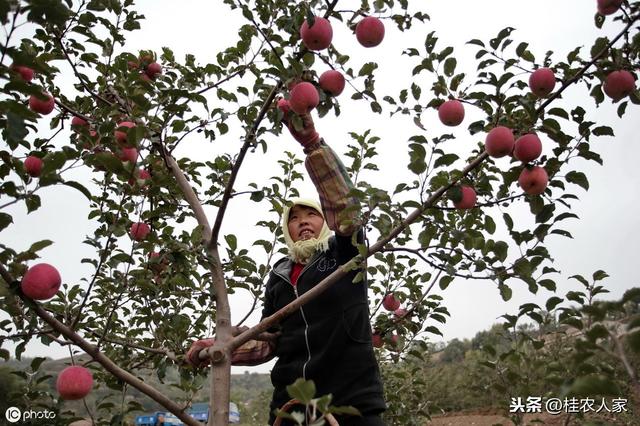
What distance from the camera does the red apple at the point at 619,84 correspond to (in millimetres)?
1651

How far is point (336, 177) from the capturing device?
2078mm

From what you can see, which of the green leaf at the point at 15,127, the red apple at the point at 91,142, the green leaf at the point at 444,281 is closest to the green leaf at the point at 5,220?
the green leaf at the point at 15,127

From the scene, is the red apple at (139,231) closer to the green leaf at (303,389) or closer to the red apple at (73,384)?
the red apple at (73,384)

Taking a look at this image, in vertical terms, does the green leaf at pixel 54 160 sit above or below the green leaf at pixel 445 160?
below

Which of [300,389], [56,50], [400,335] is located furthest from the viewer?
[400,335]

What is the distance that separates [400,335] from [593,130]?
1.62 meters

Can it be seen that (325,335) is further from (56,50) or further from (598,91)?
(56,50)

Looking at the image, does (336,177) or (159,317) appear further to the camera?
(159,317)

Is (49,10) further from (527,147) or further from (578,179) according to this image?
(578,179)

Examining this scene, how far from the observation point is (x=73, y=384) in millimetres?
1896

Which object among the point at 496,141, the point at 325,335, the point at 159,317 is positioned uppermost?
the point at 496,141

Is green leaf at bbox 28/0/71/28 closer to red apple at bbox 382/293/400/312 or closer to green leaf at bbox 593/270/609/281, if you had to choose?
green leaf at bbox 593/270/609/281

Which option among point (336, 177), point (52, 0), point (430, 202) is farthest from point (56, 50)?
point (430, 202)

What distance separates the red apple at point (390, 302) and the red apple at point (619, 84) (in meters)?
1.59
